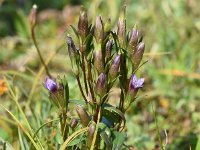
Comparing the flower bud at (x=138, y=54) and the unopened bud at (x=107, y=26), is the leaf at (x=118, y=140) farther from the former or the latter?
the unopened bud at (x=107, y=26)

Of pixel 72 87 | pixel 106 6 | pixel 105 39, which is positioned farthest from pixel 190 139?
pixel 106 6

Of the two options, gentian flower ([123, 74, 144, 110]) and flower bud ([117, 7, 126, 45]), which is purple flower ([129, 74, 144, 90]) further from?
flower bud ([117, 7, 126, 45])

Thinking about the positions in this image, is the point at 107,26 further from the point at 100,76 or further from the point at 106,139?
the point at 106,139

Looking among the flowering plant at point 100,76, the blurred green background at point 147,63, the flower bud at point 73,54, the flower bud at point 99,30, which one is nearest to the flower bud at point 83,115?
the flowering plant at point 100,76

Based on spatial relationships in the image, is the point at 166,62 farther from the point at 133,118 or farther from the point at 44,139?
the point at 44,139

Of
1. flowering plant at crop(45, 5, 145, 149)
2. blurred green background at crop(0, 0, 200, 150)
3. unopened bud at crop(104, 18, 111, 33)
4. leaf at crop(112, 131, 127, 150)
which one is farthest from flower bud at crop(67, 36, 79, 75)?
blurred green background at crop(0, 0, 200, 150)
